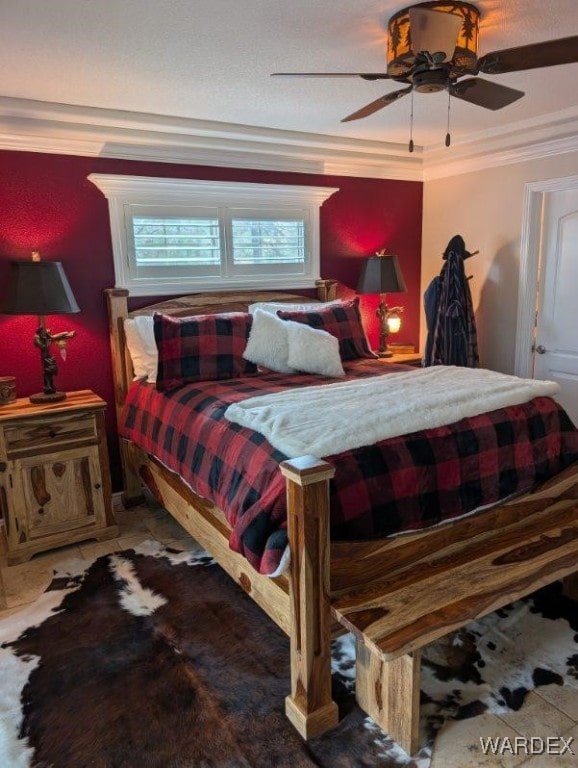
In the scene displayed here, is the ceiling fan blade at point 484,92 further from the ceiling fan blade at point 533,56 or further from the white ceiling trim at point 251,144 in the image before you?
the white ceiling trim at point 251,144

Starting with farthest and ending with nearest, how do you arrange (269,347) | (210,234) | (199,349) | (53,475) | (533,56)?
1. (210,234)
2. (269,347)
3. (199,349)
4. (53,475)
5. (533,56)

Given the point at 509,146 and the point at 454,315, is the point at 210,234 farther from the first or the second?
the point at 509,146

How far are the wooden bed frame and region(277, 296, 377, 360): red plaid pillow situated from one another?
1571 millimetres

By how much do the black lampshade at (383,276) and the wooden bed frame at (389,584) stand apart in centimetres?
212

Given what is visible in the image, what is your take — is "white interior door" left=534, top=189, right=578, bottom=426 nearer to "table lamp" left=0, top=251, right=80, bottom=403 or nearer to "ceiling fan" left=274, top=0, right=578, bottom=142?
"ceiling fan" left=274, top=0, right=578, bottom=142

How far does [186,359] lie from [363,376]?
999mm

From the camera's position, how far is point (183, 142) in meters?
3.41

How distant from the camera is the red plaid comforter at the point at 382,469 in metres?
1.80

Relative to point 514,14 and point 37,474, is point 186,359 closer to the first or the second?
point 37,474

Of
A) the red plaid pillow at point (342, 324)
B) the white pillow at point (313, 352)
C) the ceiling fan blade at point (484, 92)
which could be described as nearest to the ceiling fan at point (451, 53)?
the ceiling fan blade at point (484, 92)

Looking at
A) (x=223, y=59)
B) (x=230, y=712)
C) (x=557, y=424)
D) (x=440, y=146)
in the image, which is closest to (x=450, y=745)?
(x=230, y=712)

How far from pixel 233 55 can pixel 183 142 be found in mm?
1194

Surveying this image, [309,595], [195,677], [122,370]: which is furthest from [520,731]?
[122,370]

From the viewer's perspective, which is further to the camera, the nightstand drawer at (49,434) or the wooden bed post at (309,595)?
the nightstand drawer at (49,434)
